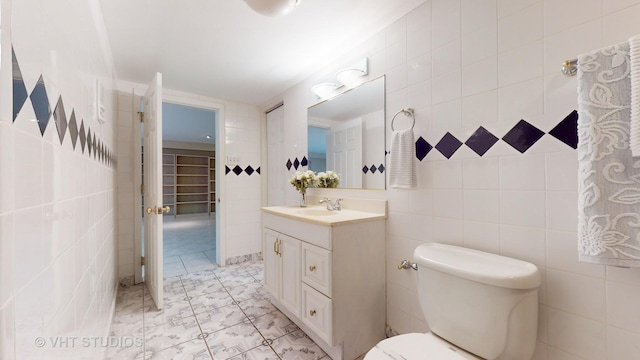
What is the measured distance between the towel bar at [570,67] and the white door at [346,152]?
116 cm

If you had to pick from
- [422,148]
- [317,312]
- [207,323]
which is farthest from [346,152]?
[207,323]

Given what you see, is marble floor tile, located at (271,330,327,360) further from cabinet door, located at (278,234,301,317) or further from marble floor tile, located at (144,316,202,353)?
marble floor tile, located at (144,316,202,353)

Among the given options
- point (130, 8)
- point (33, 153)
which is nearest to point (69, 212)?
point (33, 153)

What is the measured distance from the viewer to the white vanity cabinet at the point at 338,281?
147 centimetres

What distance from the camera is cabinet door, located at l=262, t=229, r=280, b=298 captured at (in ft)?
6.44

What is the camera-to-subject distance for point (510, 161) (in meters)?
1.16

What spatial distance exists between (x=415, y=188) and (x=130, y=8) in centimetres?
207

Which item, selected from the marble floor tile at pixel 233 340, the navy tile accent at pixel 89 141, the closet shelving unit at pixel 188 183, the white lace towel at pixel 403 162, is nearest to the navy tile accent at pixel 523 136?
the white lace towel at pixel 403 162

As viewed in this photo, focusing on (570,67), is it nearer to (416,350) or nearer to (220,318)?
(416,350)

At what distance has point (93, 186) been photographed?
1.33 metres

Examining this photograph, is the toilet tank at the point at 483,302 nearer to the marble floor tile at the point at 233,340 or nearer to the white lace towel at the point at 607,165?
the white lace towel at the point at 607,165

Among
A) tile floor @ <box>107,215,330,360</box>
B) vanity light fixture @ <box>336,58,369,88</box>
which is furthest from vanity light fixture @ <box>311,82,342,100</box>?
tile floor @ <box>107,215,330,360</box>

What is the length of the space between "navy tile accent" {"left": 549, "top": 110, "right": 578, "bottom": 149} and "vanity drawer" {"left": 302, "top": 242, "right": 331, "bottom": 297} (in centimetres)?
118

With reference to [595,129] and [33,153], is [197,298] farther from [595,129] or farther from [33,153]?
[595,129]
